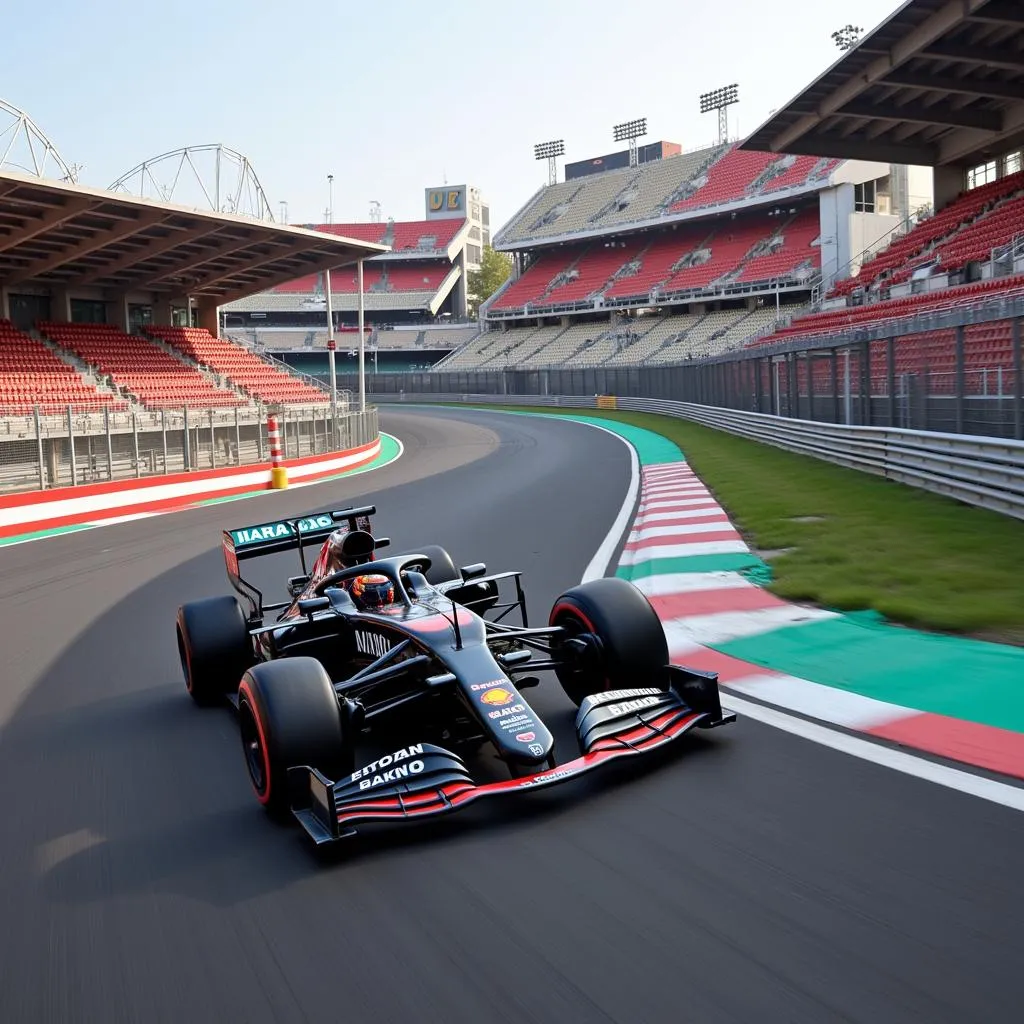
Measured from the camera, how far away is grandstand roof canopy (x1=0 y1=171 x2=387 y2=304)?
73.5ft

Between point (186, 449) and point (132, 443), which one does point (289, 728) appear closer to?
point (132, 443)

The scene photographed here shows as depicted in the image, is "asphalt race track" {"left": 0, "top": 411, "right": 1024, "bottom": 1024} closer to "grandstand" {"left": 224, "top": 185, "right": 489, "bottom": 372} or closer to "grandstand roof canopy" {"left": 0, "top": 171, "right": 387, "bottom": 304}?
"grandstand roof canopy" {"left": 0, "top": 171, "right": 387, "bottom": 304}

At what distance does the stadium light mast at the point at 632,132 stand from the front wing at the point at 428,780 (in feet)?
284

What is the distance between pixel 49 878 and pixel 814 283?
2070 inches

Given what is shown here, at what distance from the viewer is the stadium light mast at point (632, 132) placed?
86.6m

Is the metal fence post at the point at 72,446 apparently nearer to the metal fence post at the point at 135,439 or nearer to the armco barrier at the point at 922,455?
the metal fence post at the point at 135,439

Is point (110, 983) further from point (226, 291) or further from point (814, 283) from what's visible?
point (814, 283)

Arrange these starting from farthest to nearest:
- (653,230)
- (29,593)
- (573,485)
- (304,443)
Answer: (653,230)
(304,443)
(573,485)
(29,593)

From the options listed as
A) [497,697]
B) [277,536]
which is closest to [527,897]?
[497,697]

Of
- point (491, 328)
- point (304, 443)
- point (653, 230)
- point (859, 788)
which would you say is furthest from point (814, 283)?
point (859, 788)

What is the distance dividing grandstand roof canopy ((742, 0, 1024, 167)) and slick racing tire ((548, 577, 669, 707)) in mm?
22122

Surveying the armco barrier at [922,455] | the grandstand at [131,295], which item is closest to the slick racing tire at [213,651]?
the armco barrier at [922,455]

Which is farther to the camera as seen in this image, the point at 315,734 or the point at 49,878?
the point at 315,734

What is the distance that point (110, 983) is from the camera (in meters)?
3.15
